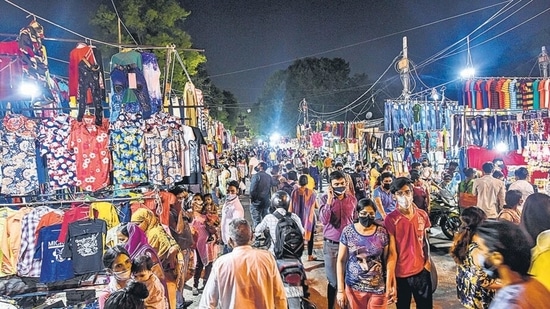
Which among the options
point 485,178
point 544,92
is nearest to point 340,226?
point 485,178

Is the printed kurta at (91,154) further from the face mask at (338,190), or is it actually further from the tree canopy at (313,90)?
the tree canopy at (313,90)

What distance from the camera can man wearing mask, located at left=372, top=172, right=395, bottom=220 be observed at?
7.54 m

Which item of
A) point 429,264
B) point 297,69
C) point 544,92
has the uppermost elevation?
point 297,69

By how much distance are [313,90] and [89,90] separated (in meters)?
45.9

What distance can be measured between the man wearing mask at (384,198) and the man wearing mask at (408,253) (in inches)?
113

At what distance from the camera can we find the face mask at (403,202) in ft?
15.1

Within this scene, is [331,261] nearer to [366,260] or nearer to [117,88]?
[366,260]

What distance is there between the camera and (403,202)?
4617 millimetres

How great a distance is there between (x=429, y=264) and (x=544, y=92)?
21.8 ft

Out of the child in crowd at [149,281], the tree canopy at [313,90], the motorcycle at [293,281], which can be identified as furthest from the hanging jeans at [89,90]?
the tree canopy at [313,90]

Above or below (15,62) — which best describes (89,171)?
below

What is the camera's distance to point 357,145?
21500mm

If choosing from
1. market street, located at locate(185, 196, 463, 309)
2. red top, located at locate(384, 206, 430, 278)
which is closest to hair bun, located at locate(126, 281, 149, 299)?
red top, located at locate(384, 206, 430, 278)

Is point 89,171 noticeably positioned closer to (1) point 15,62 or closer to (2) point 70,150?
(2) point 70,150
